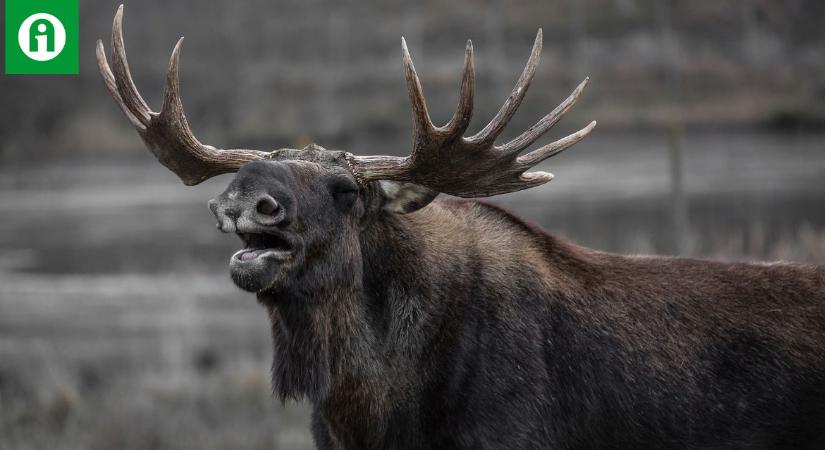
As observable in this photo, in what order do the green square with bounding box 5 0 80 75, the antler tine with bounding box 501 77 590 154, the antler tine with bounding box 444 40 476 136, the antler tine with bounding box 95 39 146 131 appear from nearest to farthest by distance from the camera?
the antler tine with bounding box 444 40 476 136, the antler tine with bounding box 501 77 590 154, the antler tine with bounding box 95 39 146 131, the green square with bounding box 5 0 80 75

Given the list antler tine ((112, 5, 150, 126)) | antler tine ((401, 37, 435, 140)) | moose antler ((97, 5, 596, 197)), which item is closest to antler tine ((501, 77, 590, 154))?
moose antler ((97, 5, 596, 197))

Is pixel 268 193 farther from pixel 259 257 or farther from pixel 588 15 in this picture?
pixel 588 15

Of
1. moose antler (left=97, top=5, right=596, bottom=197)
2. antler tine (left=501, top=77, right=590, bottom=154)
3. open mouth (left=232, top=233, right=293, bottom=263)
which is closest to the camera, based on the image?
open mouth (left=232, top=233, right=293, bottom=263)

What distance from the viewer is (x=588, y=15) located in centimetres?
2958

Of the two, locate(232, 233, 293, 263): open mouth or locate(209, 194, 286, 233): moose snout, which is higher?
locate(209, 194, 286, 233): moose snout

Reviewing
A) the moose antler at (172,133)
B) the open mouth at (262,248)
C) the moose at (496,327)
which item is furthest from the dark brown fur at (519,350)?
the moose antler at (172,133)

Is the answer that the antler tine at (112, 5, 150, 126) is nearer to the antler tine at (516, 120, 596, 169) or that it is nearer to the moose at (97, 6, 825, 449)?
the moose at (97, 6, 825, 449)

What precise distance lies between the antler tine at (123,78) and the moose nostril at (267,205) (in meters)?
1.36

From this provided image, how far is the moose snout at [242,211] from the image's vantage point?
4.93 m

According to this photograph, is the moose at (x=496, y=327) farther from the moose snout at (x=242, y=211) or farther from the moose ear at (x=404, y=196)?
the moose snout at (x=242, y=211)

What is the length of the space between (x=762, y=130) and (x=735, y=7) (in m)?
5.23

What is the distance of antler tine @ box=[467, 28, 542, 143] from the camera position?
17.6 feet

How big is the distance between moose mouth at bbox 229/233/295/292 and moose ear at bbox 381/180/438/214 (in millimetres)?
722

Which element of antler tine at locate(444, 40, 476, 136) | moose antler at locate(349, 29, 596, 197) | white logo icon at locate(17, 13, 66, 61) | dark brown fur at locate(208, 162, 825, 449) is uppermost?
white logo icon at locate(17, 13, 66, 61)
